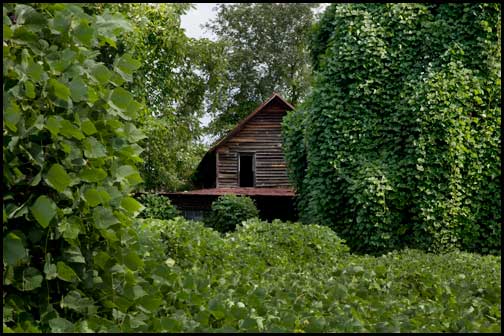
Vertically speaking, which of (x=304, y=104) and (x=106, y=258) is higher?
(x=304, y=104)

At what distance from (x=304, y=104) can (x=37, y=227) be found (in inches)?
406

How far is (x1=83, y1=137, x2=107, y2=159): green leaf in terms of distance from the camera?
224 cm

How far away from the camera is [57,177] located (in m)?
2.10

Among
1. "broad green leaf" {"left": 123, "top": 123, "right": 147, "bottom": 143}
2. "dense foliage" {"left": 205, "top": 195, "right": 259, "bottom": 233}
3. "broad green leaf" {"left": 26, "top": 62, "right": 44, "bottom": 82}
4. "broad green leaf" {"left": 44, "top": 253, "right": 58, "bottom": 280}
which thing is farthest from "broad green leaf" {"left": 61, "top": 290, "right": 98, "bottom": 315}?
"dense foliage" {"left": 205, "top": 195, "right": 259, "bottom": 233}

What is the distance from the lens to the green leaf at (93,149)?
7.34 ft

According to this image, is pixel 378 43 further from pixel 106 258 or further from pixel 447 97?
pixel 106 258

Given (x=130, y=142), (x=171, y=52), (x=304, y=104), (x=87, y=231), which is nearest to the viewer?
(x=87, y=231)

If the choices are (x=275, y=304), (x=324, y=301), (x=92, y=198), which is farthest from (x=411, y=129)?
(x=92, y=198)

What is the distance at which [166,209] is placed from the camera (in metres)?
18.2

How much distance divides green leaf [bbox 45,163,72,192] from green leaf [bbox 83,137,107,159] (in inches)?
5.9

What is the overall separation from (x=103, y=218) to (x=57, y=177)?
0.26 meters

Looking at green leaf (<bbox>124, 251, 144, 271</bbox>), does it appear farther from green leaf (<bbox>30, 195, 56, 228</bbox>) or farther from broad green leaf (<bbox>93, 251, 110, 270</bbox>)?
green leaf (<bbox>30, 195, 56, 228</bbox>)

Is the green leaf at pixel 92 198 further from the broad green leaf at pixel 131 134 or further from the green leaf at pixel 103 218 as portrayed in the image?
the broad green leaf at pixel 131 134

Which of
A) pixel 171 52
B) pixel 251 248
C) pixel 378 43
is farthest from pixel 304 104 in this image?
pixel 171 52
